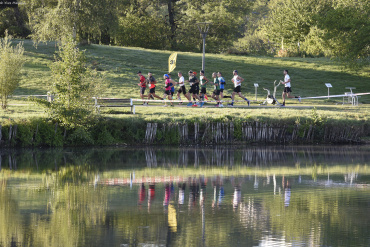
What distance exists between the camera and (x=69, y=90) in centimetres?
2619

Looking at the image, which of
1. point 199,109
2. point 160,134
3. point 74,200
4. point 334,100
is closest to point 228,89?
point 334,100

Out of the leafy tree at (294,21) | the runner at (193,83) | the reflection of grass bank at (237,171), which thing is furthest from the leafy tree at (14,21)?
the reflection of grass bank at (237,171)

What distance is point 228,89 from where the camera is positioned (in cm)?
4391

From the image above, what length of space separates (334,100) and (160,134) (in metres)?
18.0

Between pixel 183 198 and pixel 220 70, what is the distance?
35986 mm

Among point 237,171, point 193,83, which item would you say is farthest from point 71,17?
point 237,171

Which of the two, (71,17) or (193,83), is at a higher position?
(71,17)

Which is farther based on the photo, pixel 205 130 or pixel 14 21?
pixel 14 21

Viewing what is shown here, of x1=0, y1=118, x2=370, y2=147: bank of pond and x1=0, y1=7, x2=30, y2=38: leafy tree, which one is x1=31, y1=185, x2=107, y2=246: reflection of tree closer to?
x1=0, y1=118, x2=370, y2=147: bank of pond

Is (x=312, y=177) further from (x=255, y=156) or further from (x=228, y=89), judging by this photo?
(x=228, y=89)

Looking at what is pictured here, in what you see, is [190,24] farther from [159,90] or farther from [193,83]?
[193,83]

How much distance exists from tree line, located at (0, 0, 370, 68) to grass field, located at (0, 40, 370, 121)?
1.93 meters

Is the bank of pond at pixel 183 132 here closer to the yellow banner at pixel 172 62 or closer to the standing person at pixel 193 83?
the standing person at pixel 193 83

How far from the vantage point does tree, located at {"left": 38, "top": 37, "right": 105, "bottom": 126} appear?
25875mm
